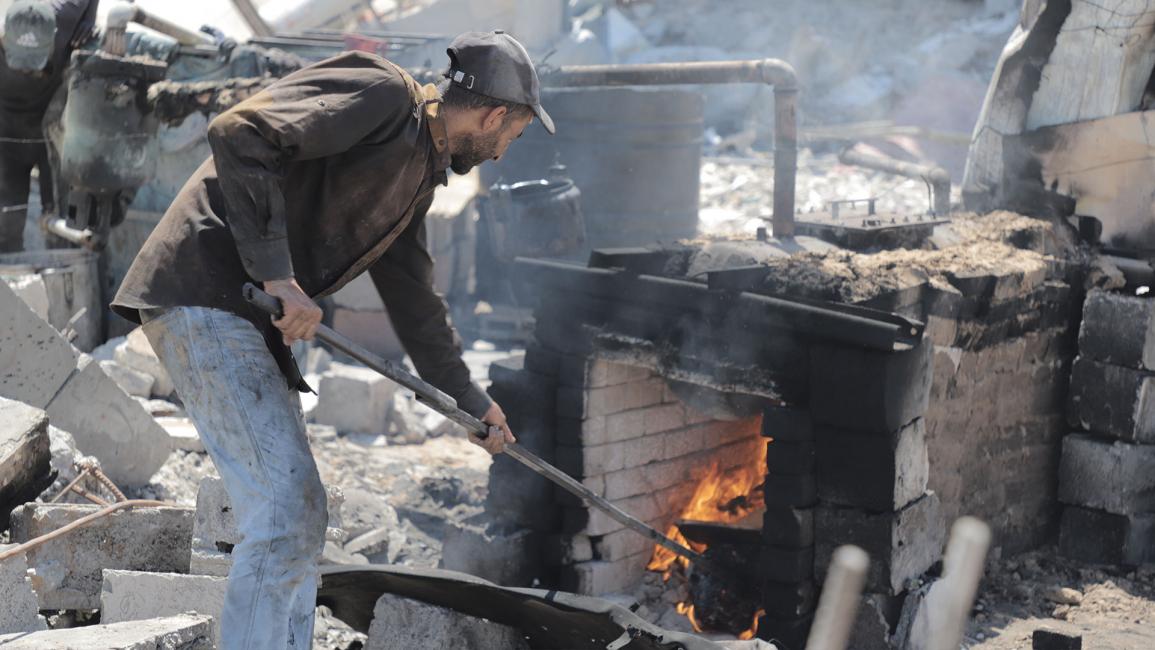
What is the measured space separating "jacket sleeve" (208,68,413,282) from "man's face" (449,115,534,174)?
12.7 inches

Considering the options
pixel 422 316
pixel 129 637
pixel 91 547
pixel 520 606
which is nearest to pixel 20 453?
pixel 91 547

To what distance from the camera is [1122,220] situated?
643 centimetres

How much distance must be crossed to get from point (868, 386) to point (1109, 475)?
6.98 feet

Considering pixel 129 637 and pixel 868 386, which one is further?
pixel 868 386

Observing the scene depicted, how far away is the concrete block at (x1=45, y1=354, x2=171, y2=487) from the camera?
18.9 ft

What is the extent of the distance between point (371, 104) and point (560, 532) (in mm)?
2955

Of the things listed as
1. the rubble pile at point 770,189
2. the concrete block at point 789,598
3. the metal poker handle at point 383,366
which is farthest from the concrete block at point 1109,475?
the rubble pile at point 770,189

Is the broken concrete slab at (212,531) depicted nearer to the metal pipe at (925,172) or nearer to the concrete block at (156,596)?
the concrete block at (156,596)

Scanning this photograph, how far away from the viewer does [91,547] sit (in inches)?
184

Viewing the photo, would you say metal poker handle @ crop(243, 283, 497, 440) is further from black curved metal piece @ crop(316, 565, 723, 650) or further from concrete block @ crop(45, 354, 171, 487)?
concrete block @ crop(45, 354, 171, 487)

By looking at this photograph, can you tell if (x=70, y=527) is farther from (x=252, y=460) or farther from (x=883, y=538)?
(x=883, y=538)

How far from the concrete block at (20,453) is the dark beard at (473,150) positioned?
7.50 feet

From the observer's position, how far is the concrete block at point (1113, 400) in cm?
602

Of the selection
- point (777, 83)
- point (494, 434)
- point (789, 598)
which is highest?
point (777, 83)
